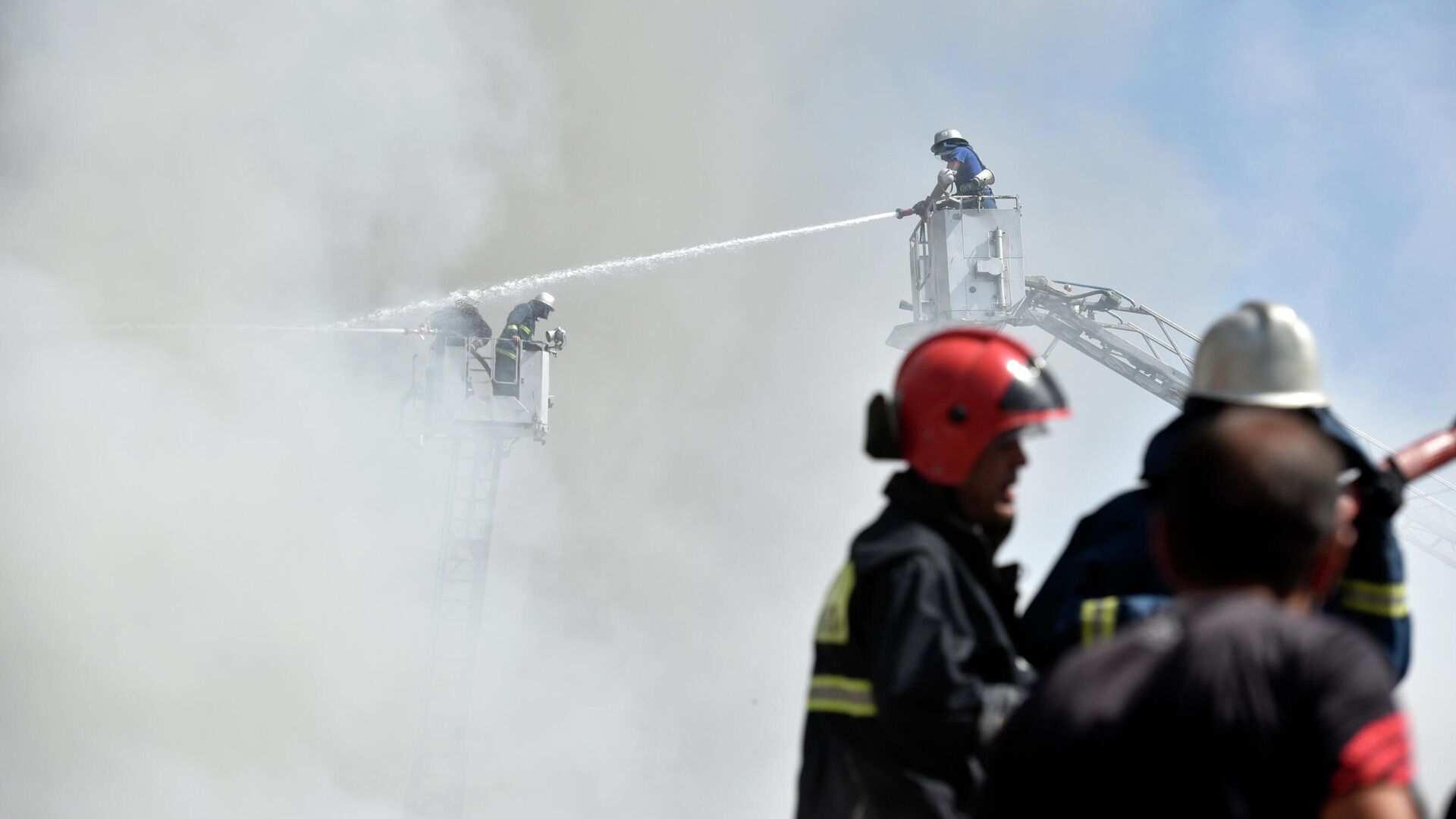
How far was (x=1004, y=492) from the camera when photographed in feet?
10.7

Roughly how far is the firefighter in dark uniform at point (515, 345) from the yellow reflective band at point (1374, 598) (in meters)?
18.5

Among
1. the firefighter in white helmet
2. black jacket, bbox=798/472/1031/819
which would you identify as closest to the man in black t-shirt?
black jacket, bbox=798/472/1031/819

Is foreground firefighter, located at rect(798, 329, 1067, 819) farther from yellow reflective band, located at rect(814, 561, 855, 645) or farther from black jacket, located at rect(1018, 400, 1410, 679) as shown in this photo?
black jacket, located at rect(1018, 400, 1410, 679)

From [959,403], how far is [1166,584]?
22.2 inches

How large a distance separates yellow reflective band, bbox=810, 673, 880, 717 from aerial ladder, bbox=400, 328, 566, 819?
59.6ft

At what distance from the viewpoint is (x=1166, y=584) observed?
3148 mm

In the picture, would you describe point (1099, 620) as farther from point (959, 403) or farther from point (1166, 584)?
point (959, 403)

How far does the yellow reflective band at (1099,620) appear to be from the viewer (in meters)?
2.93

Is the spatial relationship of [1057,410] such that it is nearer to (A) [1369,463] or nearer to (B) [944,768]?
(A) [1369,463]

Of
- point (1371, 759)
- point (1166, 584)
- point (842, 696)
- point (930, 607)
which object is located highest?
point (1166, 584)

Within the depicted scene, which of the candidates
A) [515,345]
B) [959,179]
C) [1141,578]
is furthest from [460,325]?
[1141,578]

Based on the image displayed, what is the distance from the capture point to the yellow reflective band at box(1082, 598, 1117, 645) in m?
2.93

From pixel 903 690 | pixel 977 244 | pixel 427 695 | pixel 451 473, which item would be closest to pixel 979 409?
pixel 903 690

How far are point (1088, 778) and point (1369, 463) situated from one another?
58.0 inches
